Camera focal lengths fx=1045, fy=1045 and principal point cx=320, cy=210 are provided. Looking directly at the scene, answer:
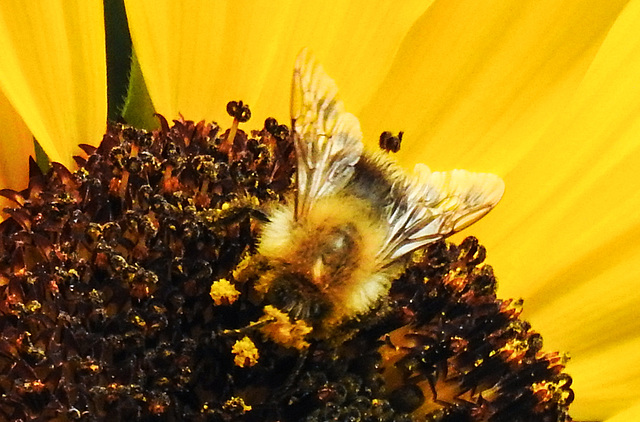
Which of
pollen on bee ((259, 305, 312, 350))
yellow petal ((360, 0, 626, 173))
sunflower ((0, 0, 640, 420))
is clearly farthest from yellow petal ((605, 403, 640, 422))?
pollen on bee ((259, 305, 312, 350))

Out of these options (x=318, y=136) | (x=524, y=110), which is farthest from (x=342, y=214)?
(x=524, y=110)

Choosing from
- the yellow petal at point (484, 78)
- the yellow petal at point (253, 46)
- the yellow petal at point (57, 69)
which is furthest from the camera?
the yellow petal at point (484, 78)

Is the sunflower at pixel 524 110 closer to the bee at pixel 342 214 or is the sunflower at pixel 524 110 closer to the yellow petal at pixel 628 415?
the yellow petal at pixel 628 415

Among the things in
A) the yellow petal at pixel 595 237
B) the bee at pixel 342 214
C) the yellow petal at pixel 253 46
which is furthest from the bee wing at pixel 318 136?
the yellow petal at pixel 595 237

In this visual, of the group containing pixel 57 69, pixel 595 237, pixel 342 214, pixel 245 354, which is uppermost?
pixel 57 69

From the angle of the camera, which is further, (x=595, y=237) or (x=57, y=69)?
(x=595, y=237)

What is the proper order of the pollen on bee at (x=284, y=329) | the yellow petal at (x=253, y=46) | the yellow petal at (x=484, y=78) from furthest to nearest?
the yellow petal at (x=484, y=78) < the yellow petal at (x=253, y=46) < the pollen on bee at (x=284, y=329)

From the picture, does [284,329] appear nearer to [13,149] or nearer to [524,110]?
[13,149]
